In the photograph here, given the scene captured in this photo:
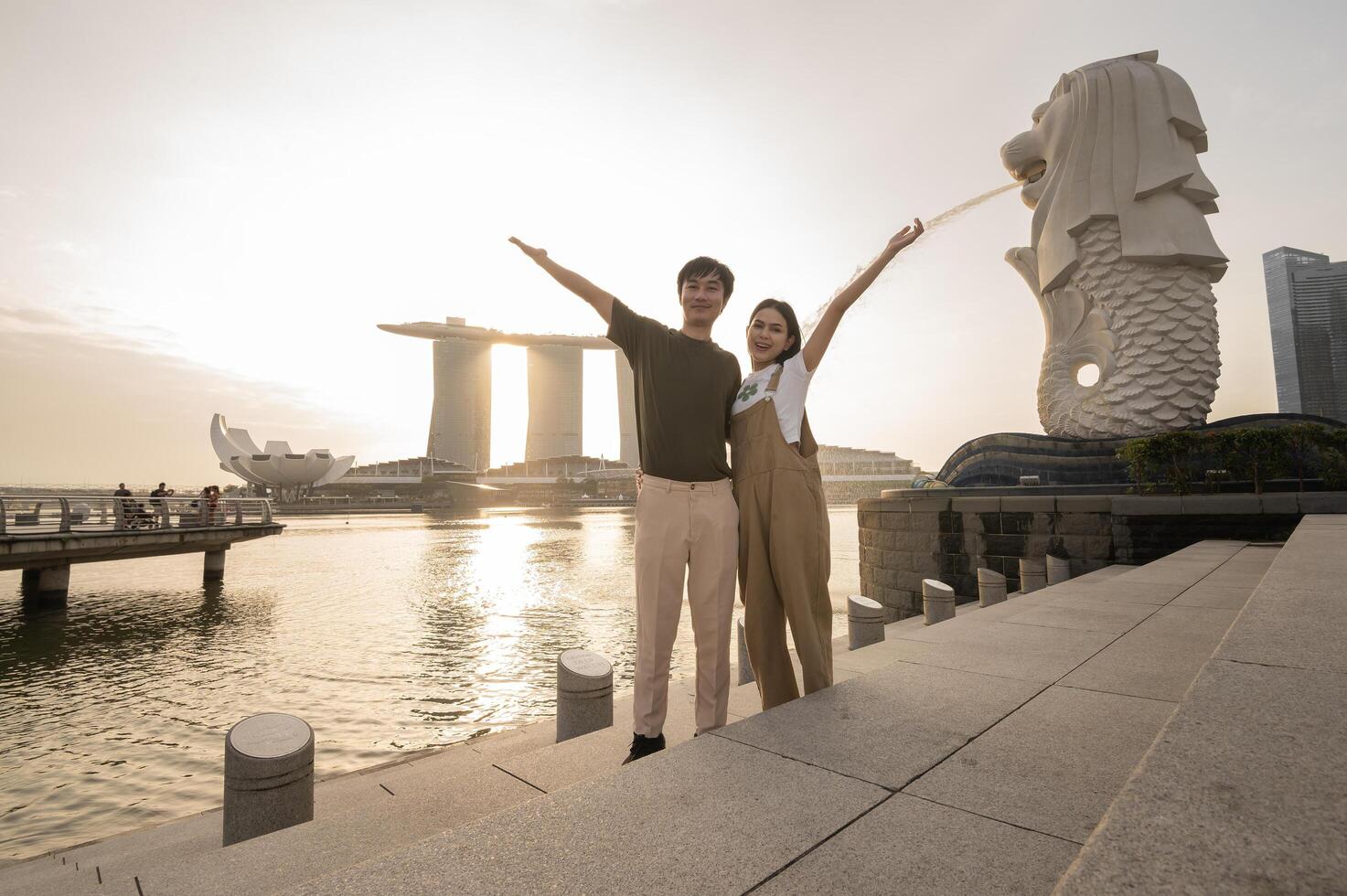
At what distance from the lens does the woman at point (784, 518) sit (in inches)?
98.6

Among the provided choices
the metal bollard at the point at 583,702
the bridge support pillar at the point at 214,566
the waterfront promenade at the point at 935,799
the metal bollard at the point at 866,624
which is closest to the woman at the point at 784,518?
the waterfront promenade at the point at 935,799

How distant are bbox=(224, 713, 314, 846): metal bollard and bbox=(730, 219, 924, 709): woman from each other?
218 centimetres

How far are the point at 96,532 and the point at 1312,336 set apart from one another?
11269 cm

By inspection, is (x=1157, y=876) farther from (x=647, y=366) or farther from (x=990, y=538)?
(x=990, y=538)

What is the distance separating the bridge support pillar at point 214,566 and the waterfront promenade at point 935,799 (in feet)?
59.4

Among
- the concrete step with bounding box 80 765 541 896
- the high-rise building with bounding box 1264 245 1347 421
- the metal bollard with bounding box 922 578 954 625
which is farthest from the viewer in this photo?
the high-rise building with bounding box 1264 245 1347 421

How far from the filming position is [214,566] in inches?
734

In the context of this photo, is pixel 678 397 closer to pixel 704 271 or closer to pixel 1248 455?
pixel 704 271

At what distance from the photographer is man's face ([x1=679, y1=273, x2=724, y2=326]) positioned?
2.70 m

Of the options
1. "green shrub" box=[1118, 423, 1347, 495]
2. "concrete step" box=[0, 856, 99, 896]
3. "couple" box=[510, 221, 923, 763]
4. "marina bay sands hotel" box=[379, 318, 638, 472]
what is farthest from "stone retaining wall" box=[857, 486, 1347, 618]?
"marina bay sands hotel" box=[379, 318, 638, 472]

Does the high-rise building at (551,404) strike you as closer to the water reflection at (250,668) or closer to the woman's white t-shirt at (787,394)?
the water reflection at (250,668)

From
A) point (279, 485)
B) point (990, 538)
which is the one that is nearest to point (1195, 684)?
point (990, 538)

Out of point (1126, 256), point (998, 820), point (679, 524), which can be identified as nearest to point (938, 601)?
point (679, 524)

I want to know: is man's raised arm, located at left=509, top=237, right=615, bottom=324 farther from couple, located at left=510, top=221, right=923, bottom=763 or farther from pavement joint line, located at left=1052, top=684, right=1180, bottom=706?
pavement joint line, located at left=1052, top=684, right=1180, bottom=706
